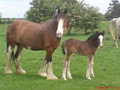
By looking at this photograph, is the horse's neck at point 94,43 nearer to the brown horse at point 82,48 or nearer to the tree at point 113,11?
the brown horse at point 82,48

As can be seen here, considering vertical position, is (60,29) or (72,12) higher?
(72,12)

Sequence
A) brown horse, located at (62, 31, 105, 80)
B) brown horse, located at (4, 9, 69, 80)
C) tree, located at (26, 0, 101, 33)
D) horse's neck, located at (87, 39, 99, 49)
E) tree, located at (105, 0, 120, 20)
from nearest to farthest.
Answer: brown horse, located at (4, 9, 69, 80) → brown horse, located at (62, 31, 105, 80) → horse's neck, located at (87, 39, 99, 49) → tree, located at (26, 0, 101, 33) → tree, located at (105, 0, 120, 20)

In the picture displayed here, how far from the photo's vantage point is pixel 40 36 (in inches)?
377

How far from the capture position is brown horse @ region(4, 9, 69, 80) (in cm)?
895

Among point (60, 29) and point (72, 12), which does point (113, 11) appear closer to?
point (72, 12)

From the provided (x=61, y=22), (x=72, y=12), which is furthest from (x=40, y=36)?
(x=72, y=12)

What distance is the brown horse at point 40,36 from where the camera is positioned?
29.3ft

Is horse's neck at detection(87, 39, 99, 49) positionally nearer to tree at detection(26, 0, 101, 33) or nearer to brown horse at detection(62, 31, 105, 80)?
brown horse at detection(62, 31, 105, 80)

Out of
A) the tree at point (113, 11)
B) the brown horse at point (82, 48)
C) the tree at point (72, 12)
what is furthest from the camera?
the tree at point (113, 11)

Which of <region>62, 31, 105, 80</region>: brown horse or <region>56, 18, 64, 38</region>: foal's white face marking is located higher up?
<region>56, 18, 64, 38</region>: foal's white face marking

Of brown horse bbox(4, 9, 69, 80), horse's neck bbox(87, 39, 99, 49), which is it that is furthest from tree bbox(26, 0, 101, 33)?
horse's neck bbox(87, 39, 99, 49)

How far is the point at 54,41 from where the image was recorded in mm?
9250

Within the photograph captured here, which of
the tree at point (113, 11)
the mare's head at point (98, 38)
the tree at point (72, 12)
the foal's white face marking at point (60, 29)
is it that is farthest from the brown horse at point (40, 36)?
the tree at point (113, 11)

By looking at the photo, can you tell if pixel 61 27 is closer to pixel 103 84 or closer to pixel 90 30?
pixel 103 84
